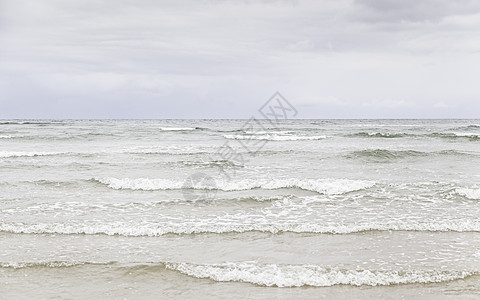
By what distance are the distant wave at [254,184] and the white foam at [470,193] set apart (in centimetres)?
242

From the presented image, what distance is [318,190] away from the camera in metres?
12.1

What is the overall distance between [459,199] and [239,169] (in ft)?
27.4

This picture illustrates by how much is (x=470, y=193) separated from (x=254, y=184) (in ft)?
19.7

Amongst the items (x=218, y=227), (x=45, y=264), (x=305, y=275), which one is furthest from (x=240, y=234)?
(x=45, y=264)

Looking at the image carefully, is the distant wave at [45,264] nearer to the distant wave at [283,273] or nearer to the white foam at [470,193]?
the distant wave at [283,273]

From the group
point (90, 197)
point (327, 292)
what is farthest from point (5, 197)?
point (327, 292)

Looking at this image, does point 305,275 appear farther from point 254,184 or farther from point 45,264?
point 254,184

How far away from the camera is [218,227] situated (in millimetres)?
8391

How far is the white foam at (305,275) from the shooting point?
572 centimetres

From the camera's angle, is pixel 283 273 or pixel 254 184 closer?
pixel 283 273

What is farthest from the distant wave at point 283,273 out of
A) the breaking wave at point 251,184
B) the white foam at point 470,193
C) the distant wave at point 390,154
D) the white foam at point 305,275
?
the distant wave at point 390,154

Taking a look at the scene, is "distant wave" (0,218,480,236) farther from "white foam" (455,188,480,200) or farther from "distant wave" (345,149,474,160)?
"distant wave" (345,149,474,160)

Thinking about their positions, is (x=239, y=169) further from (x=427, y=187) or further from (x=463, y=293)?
(x=463, y=293)

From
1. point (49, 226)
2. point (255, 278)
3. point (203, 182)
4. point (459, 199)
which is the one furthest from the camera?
point (203, 182)
